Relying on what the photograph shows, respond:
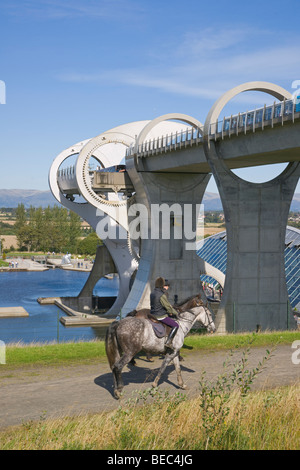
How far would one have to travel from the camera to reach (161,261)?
4697 cm

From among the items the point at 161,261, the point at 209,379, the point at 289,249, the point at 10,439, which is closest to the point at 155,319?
the point at 209,379

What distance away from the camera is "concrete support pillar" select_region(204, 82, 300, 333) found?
3353 cm

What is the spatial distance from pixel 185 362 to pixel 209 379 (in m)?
2.35

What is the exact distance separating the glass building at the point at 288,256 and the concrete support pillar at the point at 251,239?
640 inches

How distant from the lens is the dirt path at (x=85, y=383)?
46.2 feet

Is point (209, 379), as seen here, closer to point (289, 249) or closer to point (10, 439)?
point (10, 439)

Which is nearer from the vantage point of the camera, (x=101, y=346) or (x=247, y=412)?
(x=247, y=412)

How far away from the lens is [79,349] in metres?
20.5

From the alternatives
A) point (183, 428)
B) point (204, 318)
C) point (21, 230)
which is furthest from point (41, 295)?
→ point (21, 230)

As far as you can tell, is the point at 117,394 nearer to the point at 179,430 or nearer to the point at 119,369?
the point at 119,369

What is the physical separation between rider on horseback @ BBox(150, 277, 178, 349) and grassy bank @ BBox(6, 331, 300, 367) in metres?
3.05

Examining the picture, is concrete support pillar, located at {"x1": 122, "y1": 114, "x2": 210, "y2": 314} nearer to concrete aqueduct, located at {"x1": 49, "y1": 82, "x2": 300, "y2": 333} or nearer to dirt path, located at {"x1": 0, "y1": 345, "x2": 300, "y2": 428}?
concrete aqueduct, located at {"x1": 49, "y1": 82, "x2": 300, "y2": 333}

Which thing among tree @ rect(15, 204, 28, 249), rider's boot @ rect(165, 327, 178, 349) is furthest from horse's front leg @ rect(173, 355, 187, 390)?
tree @ rect(15, 204, 28, 249)

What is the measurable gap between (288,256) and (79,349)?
4388 centimetres
